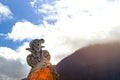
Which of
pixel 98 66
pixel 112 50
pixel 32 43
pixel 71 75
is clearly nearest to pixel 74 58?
pixel 71 75

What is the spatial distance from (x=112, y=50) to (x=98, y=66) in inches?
28.1

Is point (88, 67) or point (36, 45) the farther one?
point (88, 67)

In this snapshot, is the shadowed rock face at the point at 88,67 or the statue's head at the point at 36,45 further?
the shadowed rock face at the point at 88,67

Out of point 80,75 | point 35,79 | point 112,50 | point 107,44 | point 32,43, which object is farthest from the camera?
point 112,50

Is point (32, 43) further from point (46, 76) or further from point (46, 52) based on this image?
point (46, 76)

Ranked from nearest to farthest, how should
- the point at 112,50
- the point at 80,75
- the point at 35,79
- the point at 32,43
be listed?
the point at 35,79
the point at 32,43
the point at 80,75
the point at 112,50

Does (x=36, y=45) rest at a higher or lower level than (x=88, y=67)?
lower

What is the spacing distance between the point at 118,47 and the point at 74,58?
4.62 feet

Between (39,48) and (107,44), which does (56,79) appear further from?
(107,44)

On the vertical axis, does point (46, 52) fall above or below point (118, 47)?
below

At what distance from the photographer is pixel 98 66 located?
24.1ft

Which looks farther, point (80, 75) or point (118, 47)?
point (118, 47)

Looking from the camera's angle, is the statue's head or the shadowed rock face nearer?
the statue's head

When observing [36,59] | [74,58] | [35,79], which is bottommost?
[35,79]
